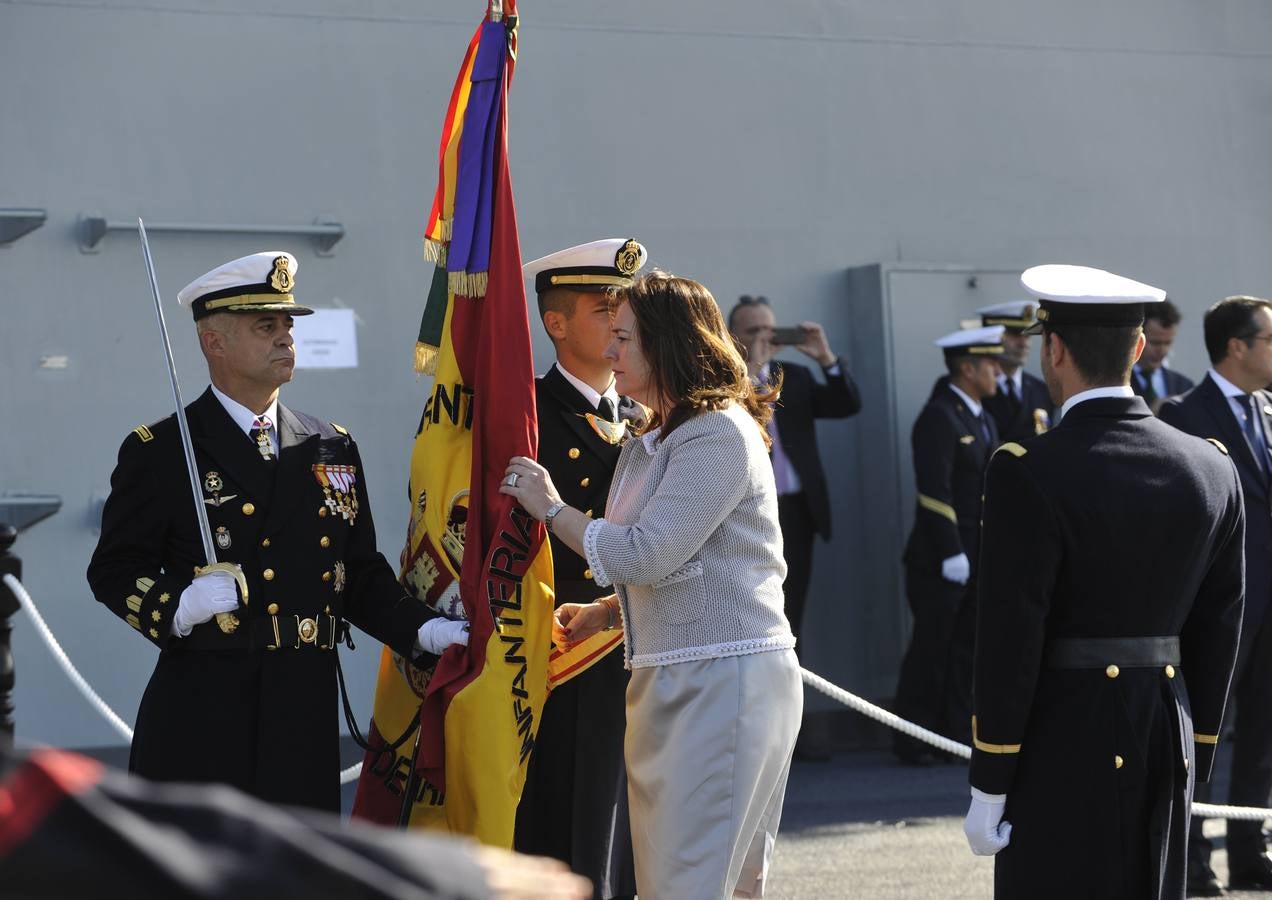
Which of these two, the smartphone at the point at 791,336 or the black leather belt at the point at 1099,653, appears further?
the smartphone at the point at 791,336

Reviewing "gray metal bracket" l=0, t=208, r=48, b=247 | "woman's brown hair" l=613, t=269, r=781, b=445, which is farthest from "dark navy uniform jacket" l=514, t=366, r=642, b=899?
"gray metal bracket" l=0, t=208, r=48, b=247

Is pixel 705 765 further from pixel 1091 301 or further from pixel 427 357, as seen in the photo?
pixel 427 357

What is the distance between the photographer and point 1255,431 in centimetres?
582

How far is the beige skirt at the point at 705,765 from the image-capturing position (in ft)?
11.1

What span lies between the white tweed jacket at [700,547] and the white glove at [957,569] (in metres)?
4.51

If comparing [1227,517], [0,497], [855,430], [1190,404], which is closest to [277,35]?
[0,497]

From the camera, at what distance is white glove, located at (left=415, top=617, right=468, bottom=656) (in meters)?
3.88

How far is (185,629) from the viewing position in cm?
353

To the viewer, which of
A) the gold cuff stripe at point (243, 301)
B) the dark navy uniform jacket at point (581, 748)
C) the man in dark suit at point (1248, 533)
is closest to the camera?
the gold cuff stripe at point (243, 301)

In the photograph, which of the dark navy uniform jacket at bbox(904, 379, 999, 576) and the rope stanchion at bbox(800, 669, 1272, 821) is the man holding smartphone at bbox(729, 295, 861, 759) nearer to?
the dark navy uniform jacket at bbox(904, 379, 999, 576)

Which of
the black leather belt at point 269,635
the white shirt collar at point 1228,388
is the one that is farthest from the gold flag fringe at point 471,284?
the white shirt collar at point 1228,388

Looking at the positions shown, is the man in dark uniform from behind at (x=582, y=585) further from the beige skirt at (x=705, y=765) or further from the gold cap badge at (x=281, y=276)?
the gold cap badge at (x=281, y=276)

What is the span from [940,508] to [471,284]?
14.3 feet

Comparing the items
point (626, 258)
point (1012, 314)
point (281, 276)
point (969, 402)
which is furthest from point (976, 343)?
point (281, 276)
